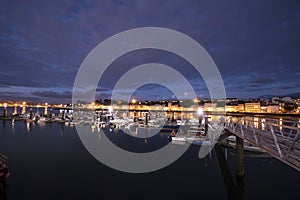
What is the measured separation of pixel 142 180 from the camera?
14.7 meters

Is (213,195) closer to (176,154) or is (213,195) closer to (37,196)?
(176,154)

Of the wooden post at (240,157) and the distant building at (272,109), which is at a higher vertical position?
the distant building at (272,109)

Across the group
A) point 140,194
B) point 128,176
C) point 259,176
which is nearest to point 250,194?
point 259,176

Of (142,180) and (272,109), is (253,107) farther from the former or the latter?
(142,180)

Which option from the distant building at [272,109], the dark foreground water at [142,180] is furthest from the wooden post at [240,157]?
the distant building at [272,109]

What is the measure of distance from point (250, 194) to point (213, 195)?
2384 mm

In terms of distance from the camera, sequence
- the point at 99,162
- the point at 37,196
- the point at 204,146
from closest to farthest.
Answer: the point at 37,196, the point at 99,162, the point at 204,146

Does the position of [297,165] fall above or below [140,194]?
above

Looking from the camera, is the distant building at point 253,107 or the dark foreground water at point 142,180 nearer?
the dark foreground water at point 142,180

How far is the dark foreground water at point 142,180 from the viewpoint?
12492mm

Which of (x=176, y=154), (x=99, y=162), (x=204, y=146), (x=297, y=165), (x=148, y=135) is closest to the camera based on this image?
(x=297, y=165)

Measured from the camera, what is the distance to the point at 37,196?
12.2 m

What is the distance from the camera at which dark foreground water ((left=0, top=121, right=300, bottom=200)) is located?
12.5 meters

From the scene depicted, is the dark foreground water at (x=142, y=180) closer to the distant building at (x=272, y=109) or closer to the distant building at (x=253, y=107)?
the distant building at (x=253, y=107)
